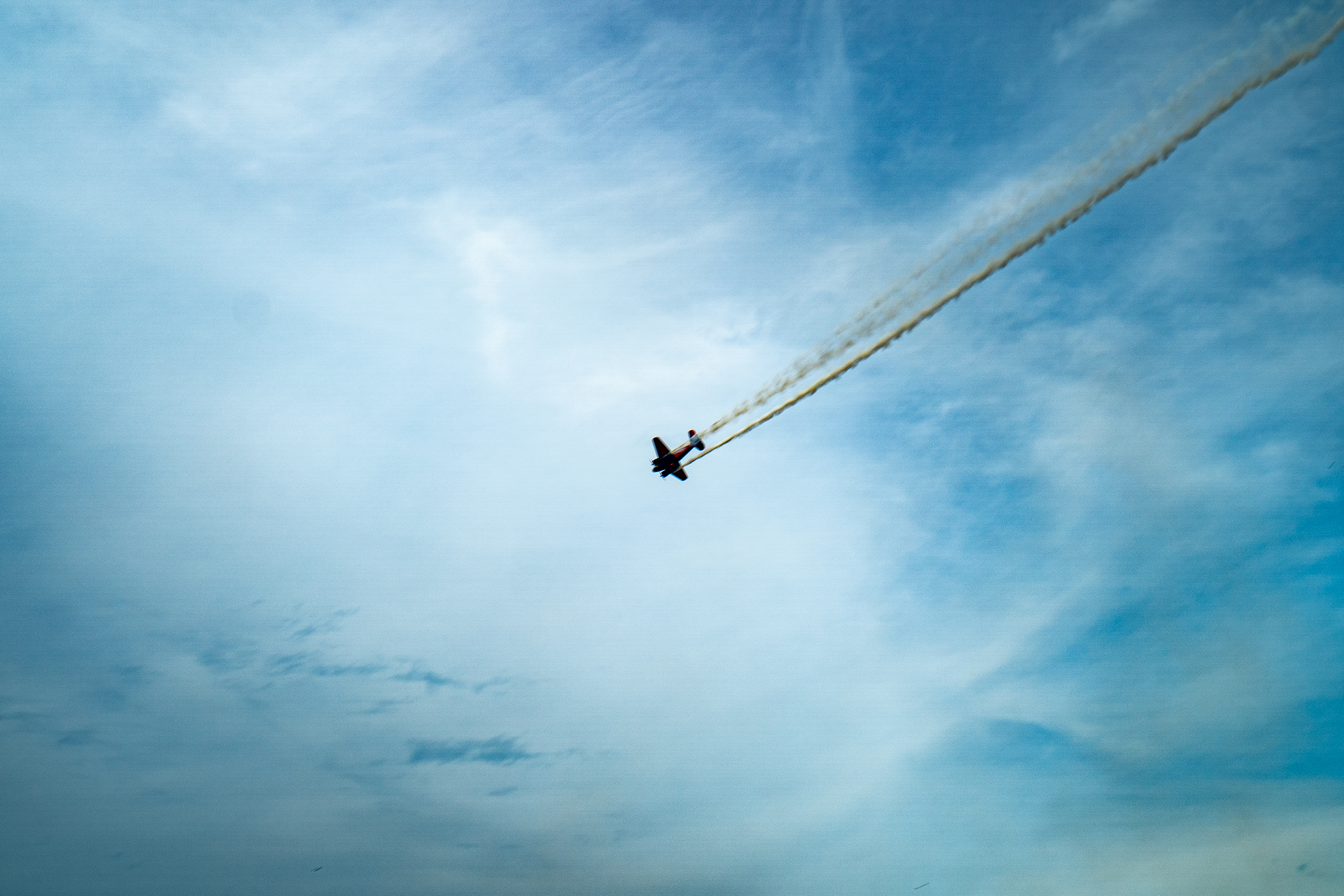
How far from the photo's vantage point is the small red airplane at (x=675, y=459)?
61.2 m

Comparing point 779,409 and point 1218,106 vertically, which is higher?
point 1218,106

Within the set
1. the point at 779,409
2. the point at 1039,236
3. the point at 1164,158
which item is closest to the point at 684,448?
the point at 779,409

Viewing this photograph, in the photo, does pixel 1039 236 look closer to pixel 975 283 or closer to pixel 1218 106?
pixel 975 283

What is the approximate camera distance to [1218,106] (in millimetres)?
35750

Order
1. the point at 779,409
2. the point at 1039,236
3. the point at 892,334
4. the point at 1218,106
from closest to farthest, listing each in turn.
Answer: the point at 1218,106 < the point at 1039,236 < the point at 892,334 < the point at 779,409

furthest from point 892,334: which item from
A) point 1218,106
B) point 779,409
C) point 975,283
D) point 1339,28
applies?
point 1339,28

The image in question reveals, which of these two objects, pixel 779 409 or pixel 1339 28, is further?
pixel 779 409

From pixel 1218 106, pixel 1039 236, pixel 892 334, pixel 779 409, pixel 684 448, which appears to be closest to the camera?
pixel 1218 106

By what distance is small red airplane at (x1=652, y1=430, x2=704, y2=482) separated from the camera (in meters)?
61.2

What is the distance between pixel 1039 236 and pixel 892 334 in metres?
9.46

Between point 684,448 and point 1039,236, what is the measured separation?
30.9 m

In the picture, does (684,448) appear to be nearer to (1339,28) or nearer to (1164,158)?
(1164,158)

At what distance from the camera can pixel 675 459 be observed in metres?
61.5

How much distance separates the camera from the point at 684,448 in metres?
61.4
